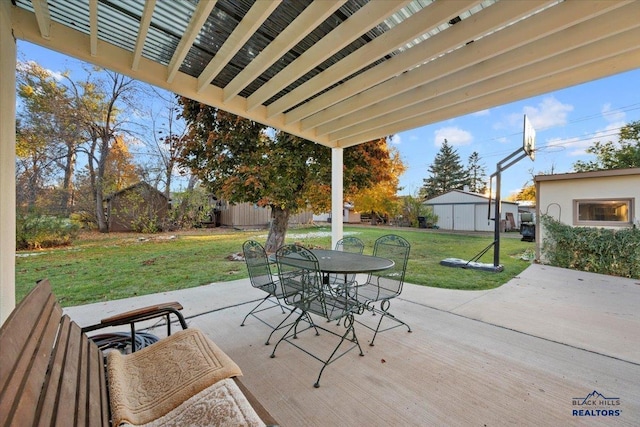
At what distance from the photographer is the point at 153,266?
19.5 ft

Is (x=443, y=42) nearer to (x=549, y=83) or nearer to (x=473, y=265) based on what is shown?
(x=549, y=83)

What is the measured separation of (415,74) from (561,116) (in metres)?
19.6

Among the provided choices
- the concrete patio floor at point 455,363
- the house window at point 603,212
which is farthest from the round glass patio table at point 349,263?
the house window at point 603,212

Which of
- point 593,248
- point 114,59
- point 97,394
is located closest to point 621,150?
point 593,248

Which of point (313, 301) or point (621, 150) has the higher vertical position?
point (621, 150)

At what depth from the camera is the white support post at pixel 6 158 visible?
6.02 feet

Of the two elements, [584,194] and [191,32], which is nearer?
[191,32]

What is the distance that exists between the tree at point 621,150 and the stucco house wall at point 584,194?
28.2 feet

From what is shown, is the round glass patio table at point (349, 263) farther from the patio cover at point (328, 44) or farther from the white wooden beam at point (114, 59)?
the white wooden beam at point (114, 59)

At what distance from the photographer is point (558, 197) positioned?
6605 millimetres

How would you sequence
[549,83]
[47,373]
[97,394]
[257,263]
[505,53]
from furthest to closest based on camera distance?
[257,263] < [549,83] < [505,53] < [97,394] < [47,373]

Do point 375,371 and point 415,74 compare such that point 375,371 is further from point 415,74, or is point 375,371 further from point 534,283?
point 534,283

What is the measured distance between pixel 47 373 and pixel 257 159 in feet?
16.4

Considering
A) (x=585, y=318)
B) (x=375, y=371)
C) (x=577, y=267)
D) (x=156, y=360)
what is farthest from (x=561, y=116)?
→ (x=156, y=360)
